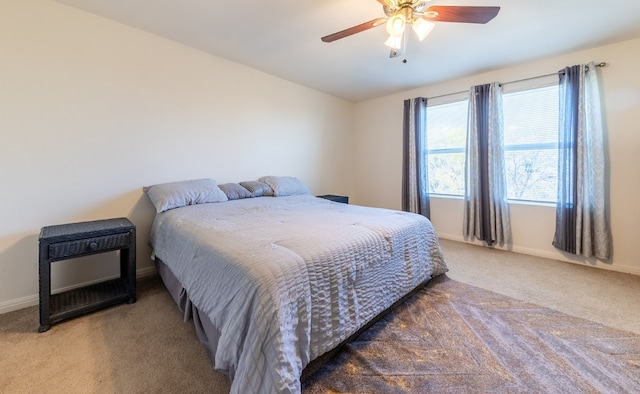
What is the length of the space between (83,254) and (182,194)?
84cm

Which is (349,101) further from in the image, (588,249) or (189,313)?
(189,313)

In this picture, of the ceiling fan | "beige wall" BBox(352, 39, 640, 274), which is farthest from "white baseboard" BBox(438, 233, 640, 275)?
the ceiling fan

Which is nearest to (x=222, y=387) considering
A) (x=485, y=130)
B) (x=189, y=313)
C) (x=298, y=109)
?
(x=189, y=313)

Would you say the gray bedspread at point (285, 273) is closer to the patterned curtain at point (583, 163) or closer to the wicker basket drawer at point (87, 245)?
the wicker basket drawer at point (87, 245)

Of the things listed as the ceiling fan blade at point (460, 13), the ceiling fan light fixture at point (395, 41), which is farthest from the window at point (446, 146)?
the ceiling fan light fixture at point (395, 41)

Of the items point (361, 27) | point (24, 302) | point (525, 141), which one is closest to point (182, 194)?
point (24, 302)

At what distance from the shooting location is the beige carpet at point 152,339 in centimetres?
130

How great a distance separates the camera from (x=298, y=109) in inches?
156

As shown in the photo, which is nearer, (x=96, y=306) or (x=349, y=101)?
(x=96, y=306)

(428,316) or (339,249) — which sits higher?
(339,249)

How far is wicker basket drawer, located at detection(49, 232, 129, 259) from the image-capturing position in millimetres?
1718

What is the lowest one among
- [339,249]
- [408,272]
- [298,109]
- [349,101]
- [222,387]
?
[222,387]

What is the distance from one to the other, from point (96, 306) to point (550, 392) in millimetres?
2819

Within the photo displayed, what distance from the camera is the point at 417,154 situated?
4.04 meters
